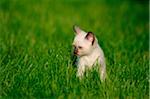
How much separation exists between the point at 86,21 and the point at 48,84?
22.5 ft

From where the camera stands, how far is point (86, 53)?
305 inches

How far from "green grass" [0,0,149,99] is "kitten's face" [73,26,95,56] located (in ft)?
0.81

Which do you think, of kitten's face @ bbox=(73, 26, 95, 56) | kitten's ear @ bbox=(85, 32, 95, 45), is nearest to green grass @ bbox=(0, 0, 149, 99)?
kitten's face @ bbox=(73, 26, 95, 56)

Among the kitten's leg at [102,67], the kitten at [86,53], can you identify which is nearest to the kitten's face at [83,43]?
the kitten at [86,53]

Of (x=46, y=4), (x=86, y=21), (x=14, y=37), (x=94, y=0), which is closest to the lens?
(x=14, y=37)

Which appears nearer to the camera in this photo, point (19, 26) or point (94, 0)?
point (19, 26)

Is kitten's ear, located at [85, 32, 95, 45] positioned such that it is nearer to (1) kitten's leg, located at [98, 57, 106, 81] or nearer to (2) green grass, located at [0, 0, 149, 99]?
(1) kitten's leg, located at [98, 57, 106, 81]

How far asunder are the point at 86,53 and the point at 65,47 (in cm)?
67

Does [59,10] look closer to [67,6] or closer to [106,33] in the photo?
[67,6]

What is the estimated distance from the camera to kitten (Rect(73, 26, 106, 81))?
7.64 m

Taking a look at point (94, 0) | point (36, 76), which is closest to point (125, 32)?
point (94, 0)

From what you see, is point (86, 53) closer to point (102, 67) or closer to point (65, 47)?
point (102, 67)

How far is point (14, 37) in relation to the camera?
11016 mm

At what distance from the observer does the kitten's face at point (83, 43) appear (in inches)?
300
